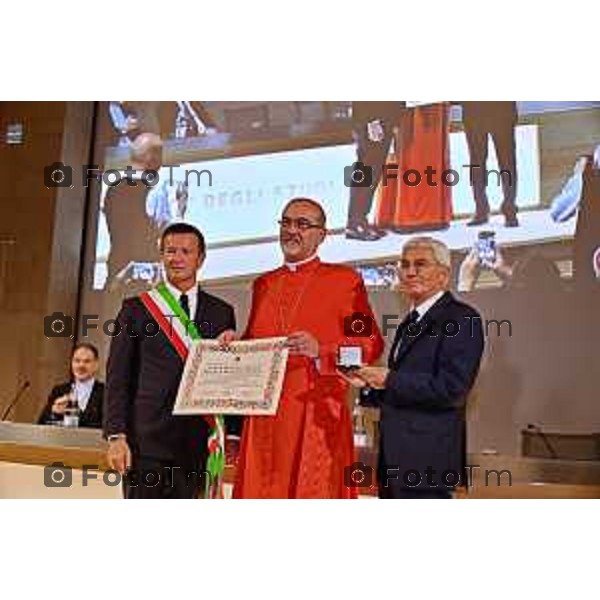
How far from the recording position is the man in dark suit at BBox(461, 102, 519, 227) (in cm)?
410

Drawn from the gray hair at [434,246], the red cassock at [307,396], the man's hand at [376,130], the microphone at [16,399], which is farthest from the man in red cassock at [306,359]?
the microphone at [16,399]

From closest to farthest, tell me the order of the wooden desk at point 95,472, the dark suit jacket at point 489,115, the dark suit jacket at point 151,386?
the wooden desk at point 95,472, the dark suit jacket at point 151,386, the dark suit jacket at point 489,115

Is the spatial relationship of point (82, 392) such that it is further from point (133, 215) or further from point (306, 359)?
point (306, 359)

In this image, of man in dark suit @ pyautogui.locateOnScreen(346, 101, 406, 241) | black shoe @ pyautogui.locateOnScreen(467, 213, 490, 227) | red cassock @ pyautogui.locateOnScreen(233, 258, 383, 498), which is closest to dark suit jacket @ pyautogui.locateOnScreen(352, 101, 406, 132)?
man in dark suit @ pyautogui.locateOnScreen(346, 101, 406, 241)

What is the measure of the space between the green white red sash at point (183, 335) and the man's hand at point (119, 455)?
31 cm

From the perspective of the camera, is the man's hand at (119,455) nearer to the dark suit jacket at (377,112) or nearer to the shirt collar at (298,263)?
the shirt collar at (298,263)

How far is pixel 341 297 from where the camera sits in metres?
4.05

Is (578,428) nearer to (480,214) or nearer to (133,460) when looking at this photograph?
(480,214)

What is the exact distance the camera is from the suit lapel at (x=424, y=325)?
401 centimetres

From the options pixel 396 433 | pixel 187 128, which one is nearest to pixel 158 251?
pixel 187 128

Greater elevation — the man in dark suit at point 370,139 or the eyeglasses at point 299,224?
the man in dark suit at point 370,139

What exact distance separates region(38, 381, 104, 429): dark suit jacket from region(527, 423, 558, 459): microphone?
1649mm
